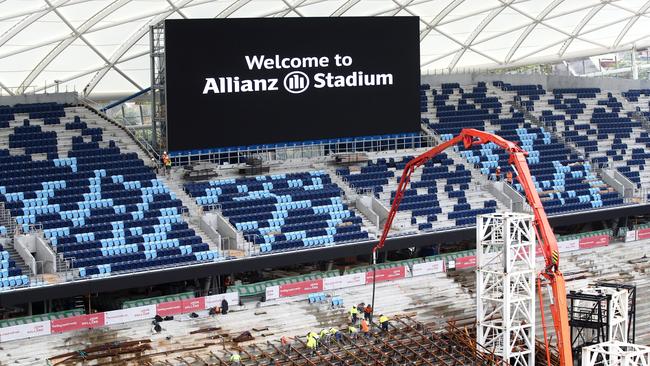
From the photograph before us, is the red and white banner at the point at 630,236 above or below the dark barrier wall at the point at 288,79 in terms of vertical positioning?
below

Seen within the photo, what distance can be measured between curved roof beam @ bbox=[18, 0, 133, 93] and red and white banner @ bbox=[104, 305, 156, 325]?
1334 centimetres

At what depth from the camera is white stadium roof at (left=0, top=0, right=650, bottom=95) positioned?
52.7 meters

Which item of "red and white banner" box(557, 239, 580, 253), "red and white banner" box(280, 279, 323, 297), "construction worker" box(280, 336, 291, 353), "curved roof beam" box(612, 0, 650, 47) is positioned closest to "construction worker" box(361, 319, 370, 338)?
"construction worker" box(280, 336, 291, 353)

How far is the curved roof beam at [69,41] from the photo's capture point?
52.2 meters

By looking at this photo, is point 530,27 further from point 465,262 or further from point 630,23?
point 465,262

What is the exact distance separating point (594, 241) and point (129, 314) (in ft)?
84.2

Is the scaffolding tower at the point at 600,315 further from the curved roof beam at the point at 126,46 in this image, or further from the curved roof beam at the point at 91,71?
the curved roof beam at the point at 91,71

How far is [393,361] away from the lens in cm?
4400

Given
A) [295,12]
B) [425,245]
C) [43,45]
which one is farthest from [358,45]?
[43,45]

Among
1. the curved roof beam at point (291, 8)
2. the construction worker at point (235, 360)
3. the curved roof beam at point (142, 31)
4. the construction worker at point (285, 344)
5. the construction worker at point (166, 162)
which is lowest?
the construction worker at point (235, 360)

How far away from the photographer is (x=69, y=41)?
5450 cm

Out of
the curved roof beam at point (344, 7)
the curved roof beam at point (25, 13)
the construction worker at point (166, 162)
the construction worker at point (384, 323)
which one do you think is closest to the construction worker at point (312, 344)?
the construction worker at point (384, 323)

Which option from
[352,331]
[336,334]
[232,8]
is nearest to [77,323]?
[336,334]

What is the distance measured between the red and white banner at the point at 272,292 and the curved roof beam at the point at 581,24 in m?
28.5
